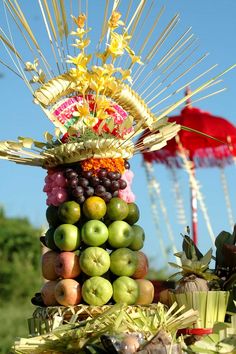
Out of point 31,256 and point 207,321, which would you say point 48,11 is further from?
point 31,256

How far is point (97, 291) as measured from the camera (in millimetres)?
3354

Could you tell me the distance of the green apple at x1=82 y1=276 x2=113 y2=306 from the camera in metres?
3.35

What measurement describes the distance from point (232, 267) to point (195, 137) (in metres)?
5.56

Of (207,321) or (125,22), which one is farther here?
(125,22)

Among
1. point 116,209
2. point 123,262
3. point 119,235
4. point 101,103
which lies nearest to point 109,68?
point 101,103

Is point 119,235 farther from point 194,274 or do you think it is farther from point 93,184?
point 194,274

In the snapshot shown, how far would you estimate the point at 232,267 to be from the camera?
344cm

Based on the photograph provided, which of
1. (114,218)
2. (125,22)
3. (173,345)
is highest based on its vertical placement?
(125,22)

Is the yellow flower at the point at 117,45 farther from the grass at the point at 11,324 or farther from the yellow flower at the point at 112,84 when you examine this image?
the grass at the point at 11,324

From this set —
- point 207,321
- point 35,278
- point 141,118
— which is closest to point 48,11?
point 141,118

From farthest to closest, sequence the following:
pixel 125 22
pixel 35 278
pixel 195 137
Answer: pixel 35 278
pixel 195 137
pixel 125 22

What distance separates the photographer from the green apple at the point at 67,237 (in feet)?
11.4

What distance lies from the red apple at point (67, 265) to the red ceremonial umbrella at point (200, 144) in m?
5.43

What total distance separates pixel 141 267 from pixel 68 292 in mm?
369
